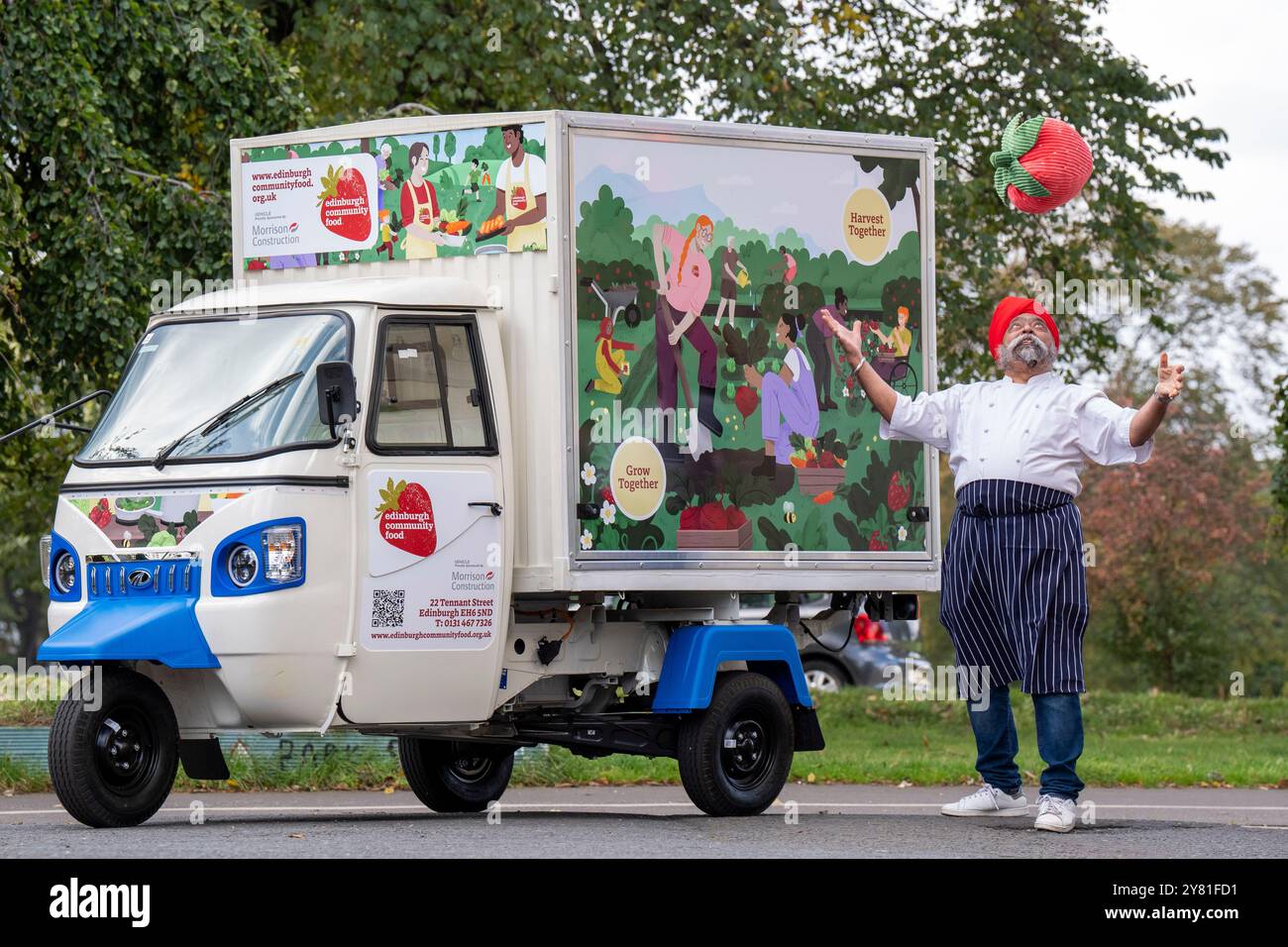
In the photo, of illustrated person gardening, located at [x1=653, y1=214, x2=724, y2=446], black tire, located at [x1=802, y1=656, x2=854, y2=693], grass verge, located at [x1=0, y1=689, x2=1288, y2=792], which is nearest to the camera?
illustrated person gardening, located at [x1=653, y1=214, x2=724, y2=446]

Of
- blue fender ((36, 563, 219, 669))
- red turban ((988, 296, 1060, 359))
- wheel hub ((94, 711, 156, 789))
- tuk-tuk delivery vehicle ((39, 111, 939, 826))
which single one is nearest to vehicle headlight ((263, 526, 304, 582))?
tuk-tuk delivery vehicle ((39, 111, 939, 826))

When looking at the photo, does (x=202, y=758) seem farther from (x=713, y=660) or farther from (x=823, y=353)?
(x=823, y=353)

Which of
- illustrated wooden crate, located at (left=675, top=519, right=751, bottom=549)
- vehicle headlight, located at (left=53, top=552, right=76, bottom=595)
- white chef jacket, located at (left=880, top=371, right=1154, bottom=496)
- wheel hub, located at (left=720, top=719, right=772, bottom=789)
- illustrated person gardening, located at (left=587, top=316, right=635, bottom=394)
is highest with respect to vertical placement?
illustrated person gardening, located at (left=587, top=316, right=635, bottom=394)

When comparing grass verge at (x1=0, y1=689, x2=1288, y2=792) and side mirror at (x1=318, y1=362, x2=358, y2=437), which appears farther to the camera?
grass verge at (x1=0, y1=689, x2=1288, y2=792)

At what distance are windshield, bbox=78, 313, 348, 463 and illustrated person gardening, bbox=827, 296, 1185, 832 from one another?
234 cm

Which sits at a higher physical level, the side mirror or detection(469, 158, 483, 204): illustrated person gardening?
detection(469, 158, 483, 204): illustrated person gardening

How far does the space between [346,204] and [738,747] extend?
3.26m

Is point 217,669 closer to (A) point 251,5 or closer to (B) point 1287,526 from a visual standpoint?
(A) point 251,5

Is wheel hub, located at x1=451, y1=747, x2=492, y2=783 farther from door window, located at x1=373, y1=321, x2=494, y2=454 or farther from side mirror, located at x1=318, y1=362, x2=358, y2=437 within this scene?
side mirror, located at x1=318, y1=362, x2=358, y2=437

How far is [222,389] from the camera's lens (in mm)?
9602

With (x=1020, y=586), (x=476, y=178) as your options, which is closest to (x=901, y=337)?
(x=1020, y=586)

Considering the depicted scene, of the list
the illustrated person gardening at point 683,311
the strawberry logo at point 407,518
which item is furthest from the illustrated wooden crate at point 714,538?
the strawberry logo at point 407,518

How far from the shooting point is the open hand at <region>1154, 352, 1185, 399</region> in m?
8.66

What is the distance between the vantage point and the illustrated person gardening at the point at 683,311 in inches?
404
